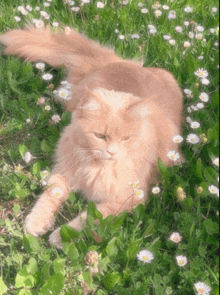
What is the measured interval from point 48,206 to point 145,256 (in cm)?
70

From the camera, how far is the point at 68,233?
5.58 ft

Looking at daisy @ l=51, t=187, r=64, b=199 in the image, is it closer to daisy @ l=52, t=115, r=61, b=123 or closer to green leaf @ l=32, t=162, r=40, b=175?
green leaf @ l=32, t=162, r=40, b=175

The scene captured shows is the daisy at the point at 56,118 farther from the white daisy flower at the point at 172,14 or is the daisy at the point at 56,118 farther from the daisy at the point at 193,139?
the white daisy flower at the point at 172,14

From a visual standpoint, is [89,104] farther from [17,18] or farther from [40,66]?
[17,18]

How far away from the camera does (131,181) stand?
1.99 meters


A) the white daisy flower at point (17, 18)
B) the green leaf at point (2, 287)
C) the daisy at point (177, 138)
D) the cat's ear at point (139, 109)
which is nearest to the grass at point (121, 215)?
the green leaf at point (2, 287)

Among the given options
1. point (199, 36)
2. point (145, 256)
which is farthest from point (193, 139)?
point (199, 36)

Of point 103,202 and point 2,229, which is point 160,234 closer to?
point 103,202

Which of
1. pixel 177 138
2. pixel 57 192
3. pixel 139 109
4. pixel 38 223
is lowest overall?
pixel 38 223

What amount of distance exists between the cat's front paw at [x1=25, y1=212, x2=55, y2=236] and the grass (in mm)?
56

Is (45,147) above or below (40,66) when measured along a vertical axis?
below

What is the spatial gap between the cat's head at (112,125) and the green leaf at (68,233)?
0.45 metres

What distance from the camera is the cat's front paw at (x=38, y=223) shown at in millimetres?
1933

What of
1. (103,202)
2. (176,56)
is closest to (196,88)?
(176,56)
